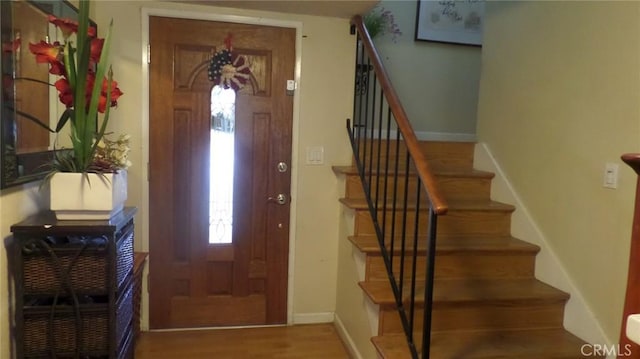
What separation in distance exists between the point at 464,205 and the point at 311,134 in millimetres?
1114

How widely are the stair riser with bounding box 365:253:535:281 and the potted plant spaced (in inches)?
53.9

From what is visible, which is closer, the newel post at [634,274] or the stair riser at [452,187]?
the newel post at [634,274]

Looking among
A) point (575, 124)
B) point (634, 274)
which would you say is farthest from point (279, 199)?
point (634, 274)

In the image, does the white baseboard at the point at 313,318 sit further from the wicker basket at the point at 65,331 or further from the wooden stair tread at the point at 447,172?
the wicker basket at the point at 65,331

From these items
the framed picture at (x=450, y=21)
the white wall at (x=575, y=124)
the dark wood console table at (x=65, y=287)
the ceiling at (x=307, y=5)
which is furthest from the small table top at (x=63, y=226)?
the framed picture at (x=450, y=21)

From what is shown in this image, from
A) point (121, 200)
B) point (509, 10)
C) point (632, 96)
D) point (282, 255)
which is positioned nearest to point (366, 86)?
point (509, 10)

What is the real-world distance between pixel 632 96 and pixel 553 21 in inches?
29.5

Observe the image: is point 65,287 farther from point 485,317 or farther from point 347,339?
point 485,317

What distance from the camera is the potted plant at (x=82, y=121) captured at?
1664 mm

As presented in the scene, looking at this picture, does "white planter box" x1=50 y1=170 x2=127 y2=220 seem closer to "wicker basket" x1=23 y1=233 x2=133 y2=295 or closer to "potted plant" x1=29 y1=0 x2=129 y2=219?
"potted plant" x1=29 y1=0 x2=129 y2=219

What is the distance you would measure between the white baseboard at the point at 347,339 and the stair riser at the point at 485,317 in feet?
1.57

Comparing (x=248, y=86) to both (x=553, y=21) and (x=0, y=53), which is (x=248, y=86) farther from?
(x=553, y=21)

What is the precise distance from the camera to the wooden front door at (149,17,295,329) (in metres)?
2.77

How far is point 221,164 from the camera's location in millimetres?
2883
